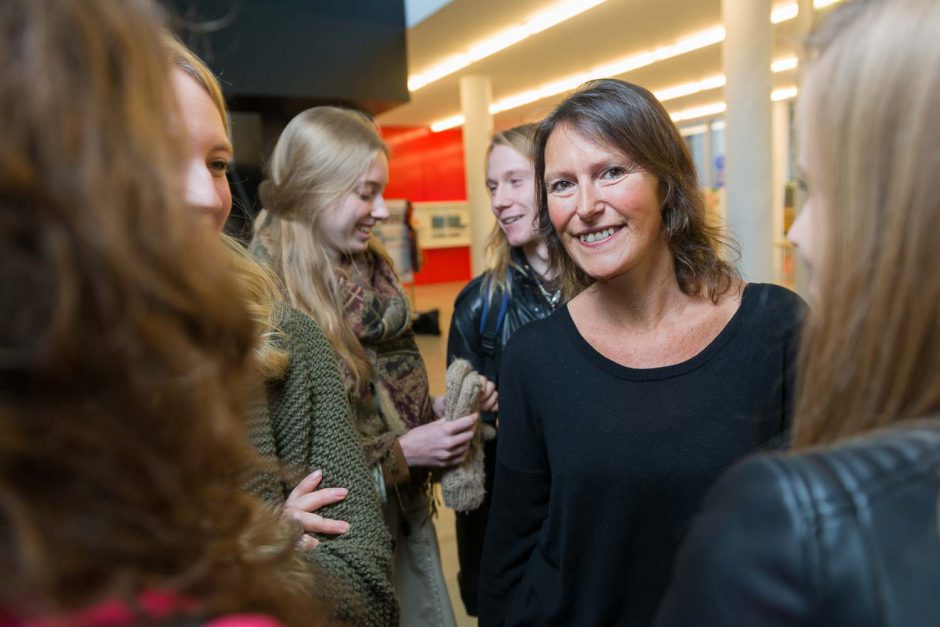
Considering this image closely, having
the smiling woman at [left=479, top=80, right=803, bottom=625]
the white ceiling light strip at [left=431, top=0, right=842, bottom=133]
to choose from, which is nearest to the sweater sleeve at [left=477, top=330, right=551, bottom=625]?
the smiling woman at [left=479, top=80, right=803, bottom=625]

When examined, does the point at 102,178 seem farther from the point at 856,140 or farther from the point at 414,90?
the point at 414,90

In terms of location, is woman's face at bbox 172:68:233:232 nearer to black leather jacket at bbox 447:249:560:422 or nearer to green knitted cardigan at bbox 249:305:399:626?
green knitted cardigan at bbox 249:305:399:626

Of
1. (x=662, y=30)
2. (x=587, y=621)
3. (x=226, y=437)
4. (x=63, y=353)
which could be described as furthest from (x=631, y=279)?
(x=662, y=30)

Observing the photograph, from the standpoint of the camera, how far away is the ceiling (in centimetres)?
659

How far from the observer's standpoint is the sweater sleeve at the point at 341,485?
1.11 m

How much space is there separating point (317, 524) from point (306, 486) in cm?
8

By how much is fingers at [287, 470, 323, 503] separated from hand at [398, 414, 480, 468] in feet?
2.26

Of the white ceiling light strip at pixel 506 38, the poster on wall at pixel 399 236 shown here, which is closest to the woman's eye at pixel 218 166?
the white ceiling light strip at pixel 506 38

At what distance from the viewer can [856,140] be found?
0.58m

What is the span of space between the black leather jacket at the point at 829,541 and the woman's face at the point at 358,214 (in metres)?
1.67

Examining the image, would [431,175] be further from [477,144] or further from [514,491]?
[514,491]

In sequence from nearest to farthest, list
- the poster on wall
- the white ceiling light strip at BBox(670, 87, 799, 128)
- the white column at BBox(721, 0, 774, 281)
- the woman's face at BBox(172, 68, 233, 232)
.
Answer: the woman's face at BBox(172, 68, 233, 232)
the white column at BBox(721, 0, 774, 281)
the poster on wall
the white ceiling light strip at BBox(670, 87, 799, 128)

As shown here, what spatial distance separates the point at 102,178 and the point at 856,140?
2.05 feet

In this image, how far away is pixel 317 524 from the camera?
3.75 ft
